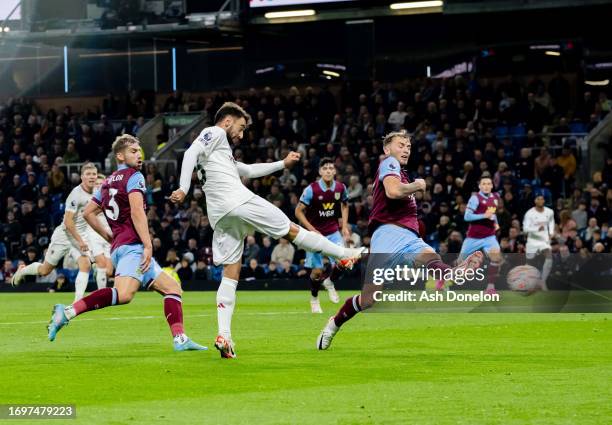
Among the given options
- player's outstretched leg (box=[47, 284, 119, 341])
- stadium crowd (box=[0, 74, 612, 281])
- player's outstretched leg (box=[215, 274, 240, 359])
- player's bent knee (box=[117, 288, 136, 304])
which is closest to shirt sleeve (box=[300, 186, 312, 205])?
stadium crowd (box=[0, 74, 612, 281])

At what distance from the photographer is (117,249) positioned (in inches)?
510

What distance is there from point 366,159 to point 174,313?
70.2 ft

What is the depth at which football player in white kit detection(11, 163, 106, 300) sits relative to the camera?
2141 centimetres

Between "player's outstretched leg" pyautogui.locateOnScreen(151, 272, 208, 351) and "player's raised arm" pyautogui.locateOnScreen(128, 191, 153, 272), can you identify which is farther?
"player's outstretched leg" pyautogui.locateOnScreen(151, 272, 208, 351)

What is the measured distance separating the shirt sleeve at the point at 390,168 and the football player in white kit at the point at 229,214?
100cm

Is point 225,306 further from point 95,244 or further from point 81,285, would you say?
point 81,285

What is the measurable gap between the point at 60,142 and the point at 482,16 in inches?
553

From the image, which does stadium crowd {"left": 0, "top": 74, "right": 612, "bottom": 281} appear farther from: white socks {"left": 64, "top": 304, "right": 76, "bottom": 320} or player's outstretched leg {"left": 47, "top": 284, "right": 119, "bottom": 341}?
white socks {"left": 64, "top": 304, "right": 76, "bottom": 320}

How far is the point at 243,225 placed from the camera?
1223 cm

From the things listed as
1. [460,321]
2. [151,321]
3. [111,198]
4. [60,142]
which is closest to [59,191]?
[60,142]

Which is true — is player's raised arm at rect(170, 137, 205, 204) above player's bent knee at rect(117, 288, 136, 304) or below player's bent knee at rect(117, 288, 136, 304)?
above

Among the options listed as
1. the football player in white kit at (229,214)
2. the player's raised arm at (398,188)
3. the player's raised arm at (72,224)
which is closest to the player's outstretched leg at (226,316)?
the football player in white kit at (229,214)

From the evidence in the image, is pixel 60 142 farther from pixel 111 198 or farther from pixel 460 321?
pixel 111 198

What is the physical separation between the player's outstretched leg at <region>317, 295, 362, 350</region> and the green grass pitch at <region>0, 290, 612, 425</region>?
0.49 feet
